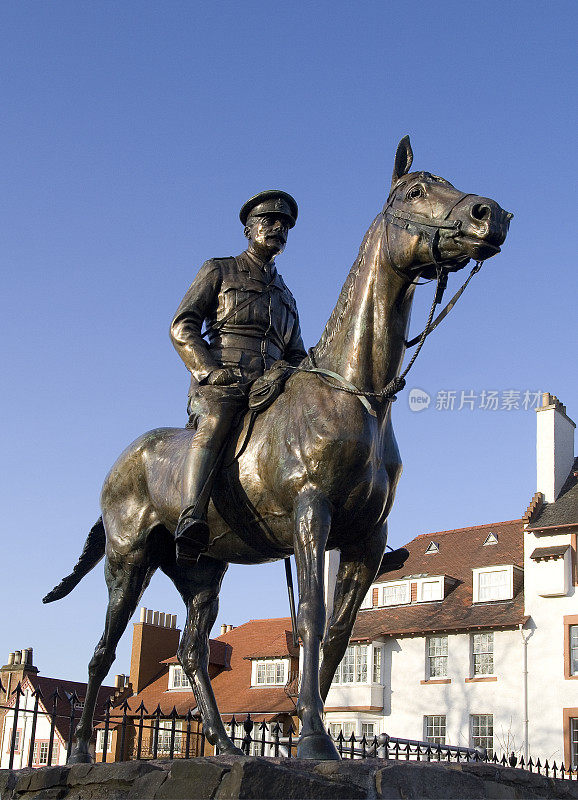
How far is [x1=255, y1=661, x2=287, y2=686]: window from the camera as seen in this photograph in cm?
4184

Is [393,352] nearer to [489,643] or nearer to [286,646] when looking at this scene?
[489,643]

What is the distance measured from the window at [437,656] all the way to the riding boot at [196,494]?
109ft

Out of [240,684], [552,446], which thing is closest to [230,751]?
[552,446]

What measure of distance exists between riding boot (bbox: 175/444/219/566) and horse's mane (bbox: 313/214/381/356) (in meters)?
1.13

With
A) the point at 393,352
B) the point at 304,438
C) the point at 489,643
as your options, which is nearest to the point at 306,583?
the point at 304,438

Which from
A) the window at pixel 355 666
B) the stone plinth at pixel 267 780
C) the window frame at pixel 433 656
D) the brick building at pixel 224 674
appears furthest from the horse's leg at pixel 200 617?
the window at pixel 355 666

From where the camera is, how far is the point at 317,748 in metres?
5.71

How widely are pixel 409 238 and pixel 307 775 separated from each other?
3.56 meters

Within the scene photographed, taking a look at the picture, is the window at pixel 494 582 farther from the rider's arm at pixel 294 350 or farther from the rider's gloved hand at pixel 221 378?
the rider's gloved hand at pixel 221 378

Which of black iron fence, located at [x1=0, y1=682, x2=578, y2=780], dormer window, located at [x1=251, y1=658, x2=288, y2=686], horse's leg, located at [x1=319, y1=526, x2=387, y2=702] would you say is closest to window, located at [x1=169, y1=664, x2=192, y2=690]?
dormer window, located at [x1=251, y1=658, x2=288, y2=686]

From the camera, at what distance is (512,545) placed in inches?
1641

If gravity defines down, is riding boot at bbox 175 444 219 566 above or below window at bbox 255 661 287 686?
above

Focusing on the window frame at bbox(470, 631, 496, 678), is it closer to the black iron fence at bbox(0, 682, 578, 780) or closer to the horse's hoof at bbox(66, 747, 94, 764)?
the black iron fence at bbox(0, 682, 578, 780)

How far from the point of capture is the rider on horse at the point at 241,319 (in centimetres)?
745
